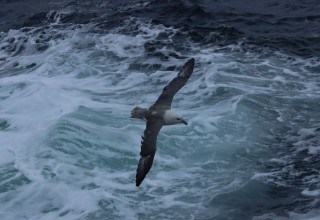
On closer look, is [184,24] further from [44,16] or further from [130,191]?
[130,191]

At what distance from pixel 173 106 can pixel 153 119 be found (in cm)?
449

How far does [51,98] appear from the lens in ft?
49.8

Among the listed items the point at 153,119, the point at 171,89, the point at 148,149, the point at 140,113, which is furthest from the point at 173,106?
the point at 148,149

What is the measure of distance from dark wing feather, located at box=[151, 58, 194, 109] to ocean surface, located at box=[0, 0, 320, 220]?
1.78 meters

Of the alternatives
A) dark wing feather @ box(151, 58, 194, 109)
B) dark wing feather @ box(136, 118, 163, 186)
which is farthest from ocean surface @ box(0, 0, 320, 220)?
dark wing feather @ box(151, 58, 194, 109)

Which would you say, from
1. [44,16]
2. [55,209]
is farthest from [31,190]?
[44,16]

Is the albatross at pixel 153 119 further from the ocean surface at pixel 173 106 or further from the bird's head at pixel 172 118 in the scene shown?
the ocean surface at pixel 173 106

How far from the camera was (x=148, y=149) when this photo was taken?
9336 mm

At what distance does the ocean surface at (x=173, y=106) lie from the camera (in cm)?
1072

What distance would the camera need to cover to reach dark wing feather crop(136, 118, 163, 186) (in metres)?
9.06

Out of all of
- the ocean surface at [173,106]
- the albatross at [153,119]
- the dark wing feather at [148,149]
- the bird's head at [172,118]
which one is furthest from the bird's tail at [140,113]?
the ocean surface at [173,106]

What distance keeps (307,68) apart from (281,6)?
5.96 meters

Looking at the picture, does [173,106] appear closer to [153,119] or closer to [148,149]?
[153,119]

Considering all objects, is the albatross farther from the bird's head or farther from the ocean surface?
the ocean surface
